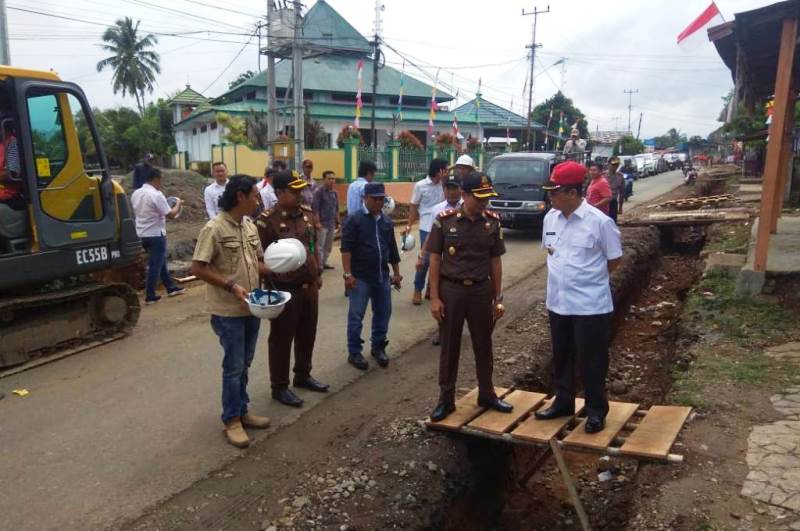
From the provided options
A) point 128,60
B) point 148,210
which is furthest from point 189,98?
point 148,210

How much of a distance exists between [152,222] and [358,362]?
3932 millimetres

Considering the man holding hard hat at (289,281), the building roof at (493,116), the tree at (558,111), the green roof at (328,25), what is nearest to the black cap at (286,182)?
the man holding hard hat at (289,281)

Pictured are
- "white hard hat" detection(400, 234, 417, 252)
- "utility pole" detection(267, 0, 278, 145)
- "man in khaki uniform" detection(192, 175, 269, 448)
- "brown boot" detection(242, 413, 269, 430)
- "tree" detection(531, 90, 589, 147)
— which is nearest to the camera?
"man in khaki uniform" detection(192, 175, 269, 448)

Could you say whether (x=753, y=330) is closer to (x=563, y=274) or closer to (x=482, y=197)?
(x=563, y=274)

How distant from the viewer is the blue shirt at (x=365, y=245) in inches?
221

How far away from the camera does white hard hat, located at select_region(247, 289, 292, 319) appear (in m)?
3.80

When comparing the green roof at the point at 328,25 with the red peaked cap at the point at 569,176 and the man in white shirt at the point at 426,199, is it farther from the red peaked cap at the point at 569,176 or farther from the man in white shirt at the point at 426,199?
the red peaked cap at the point at 569,176

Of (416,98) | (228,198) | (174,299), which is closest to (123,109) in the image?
(416,98)

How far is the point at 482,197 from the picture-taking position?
13.3ft

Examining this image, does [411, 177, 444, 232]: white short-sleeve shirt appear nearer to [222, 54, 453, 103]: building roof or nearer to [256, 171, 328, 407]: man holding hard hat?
[256, 171, 328, 407]: man holding hard hat

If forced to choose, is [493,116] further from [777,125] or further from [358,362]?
[358,362]

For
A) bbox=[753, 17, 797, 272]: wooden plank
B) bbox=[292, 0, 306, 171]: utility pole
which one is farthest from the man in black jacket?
bbox=[292, 0, 306, 171]: utility pole

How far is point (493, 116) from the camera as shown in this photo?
140ft

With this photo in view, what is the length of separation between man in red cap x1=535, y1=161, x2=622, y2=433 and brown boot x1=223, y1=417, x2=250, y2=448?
2.29 m
